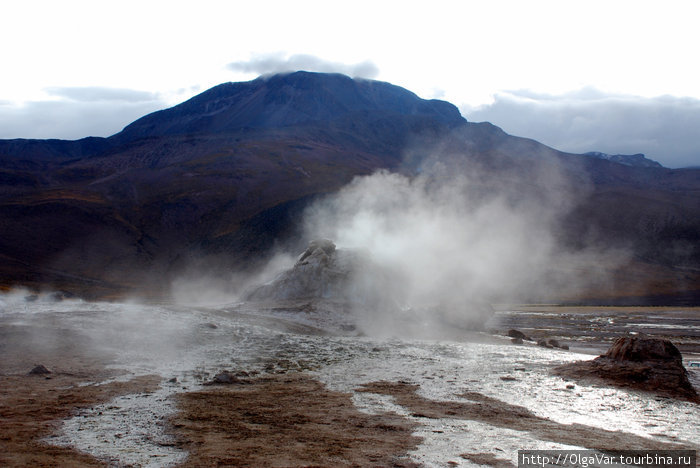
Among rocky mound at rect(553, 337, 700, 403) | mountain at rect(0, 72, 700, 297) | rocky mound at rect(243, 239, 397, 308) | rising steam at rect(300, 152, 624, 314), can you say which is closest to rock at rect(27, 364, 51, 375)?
rocky mound at rect(553, 337, 700, 403)

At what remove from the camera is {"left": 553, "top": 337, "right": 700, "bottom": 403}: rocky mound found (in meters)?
15.9

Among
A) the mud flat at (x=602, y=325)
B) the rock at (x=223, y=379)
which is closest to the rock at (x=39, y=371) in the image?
the rock at (x=223, y=379)

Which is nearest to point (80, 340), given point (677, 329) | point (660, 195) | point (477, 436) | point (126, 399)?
point (126, 399)

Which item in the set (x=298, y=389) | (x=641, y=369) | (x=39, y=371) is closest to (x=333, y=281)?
(x=298, y=389)

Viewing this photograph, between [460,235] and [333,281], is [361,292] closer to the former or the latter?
[333,281]

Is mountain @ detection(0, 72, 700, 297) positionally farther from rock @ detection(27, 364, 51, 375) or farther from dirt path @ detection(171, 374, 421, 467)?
dirt path @ detection(171, 374, 421, 467)

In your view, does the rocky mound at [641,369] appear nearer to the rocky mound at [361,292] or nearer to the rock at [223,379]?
the rock at [223,379]

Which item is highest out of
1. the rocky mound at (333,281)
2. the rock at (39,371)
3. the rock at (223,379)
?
the rocky mound at (333,281)

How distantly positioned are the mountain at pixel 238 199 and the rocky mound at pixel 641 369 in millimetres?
49958

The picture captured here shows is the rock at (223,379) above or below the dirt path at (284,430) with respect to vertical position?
below

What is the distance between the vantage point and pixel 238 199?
102500 millimetres

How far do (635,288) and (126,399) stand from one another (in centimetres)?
7613

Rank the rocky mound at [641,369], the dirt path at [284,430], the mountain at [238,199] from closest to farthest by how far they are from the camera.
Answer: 1. the dirt path at [284,430]
2. the rocky mound at [641,369]
3. the mountain at [238,199]

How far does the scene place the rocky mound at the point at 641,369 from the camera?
1593 centimetres
